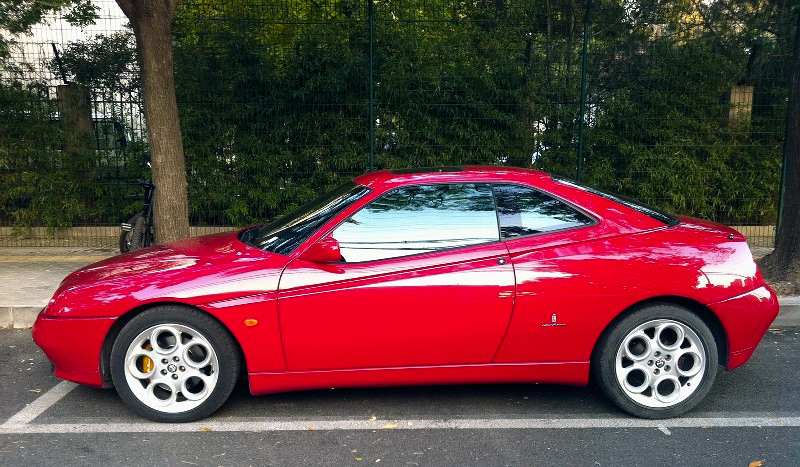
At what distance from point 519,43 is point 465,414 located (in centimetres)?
610

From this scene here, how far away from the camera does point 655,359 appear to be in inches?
155

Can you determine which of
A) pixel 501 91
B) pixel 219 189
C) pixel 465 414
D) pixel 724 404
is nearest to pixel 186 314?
pixel 465 414

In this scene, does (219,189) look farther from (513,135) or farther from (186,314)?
(186,314)

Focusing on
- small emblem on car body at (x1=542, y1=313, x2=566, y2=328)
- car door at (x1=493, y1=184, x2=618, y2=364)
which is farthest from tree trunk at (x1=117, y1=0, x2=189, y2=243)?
small emblem on car body at (x1=542, y1=313, x2=566, y2=328)

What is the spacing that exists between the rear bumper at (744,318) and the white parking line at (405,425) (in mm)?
401

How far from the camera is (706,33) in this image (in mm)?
8859

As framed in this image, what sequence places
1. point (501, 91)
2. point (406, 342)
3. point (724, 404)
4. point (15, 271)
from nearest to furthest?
point (406, 342) < point (724, 404) < point (15, 271) < point (501, 91)

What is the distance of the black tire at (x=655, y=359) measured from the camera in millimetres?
3910

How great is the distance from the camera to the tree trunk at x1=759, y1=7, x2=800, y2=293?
21.6 ft

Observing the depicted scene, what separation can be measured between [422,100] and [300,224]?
5.01 metres

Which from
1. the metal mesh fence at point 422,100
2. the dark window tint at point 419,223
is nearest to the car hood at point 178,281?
the dark window tint at point 419,223

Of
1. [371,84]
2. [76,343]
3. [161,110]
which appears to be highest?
[371,84]

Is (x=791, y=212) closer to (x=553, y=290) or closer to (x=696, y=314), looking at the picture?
(x=696, y=314)

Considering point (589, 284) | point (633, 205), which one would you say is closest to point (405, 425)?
point (589, 284)
